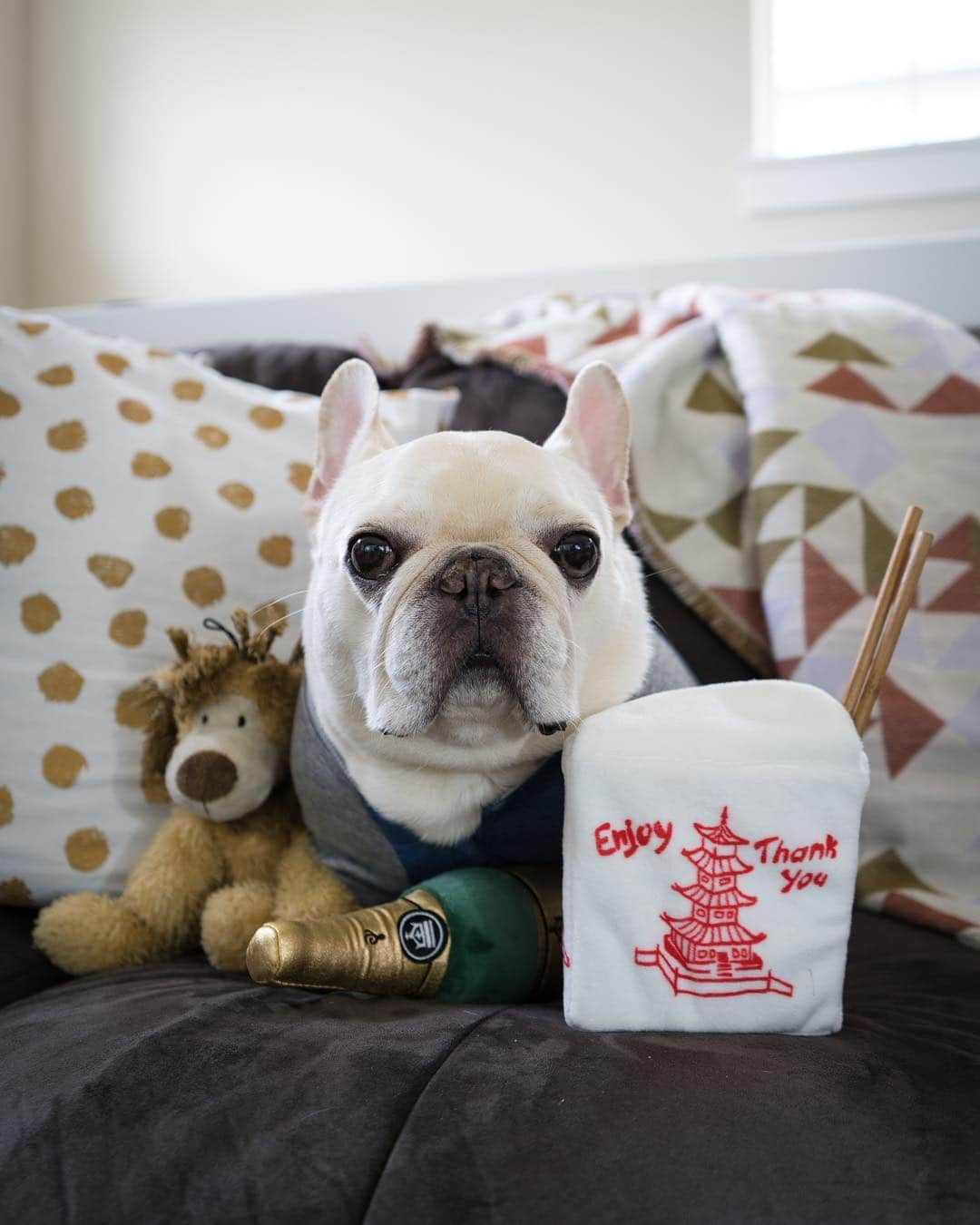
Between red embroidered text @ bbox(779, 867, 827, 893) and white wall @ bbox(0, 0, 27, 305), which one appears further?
white wall @ bbox(0, 0, 27, 305)

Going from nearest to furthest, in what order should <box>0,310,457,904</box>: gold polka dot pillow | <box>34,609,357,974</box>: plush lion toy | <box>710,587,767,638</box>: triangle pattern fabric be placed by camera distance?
<box>34,609,357,974</box>: plush lion toy, <box>0,310,457,904</box>: gold polka dot pillow, <box>710,587,767,638</box>: triangle pattern fabric

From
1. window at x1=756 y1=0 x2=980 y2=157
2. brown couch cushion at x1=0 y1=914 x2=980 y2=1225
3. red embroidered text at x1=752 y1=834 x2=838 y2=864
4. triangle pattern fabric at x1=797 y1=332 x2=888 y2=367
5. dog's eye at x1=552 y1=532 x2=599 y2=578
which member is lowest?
brown couch cushion at x1=0 y1=914 x2=980 y2=1225

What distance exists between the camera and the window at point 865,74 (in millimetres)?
2346

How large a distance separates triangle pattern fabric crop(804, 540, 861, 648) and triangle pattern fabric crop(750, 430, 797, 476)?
12 cm

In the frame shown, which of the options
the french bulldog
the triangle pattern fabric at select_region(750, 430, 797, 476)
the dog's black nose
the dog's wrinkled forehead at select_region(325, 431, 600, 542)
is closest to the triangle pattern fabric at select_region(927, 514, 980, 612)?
the triangle pattern fabric at select_region(750, 430, 797, 476)

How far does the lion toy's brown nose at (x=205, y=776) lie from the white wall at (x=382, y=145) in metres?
1.63

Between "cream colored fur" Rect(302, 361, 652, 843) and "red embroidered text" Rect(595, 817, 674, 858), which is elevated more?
"cream colored fur" Rect(302, 361, 652, 843)

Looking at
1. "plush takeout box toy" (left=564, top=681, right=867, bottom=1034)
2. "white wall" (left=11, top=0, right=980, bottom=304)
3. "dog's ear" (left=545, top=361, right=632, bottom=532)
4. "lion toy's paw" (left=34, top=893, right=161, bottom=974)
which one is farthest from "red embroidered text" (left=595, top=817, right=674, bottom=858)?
"white wall" (left=11, top=0, right=980, bottom=304)

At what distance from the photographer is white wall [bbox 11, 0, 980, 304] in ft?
7.83

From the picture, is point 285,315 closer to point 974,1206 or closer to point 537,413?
point 537,413

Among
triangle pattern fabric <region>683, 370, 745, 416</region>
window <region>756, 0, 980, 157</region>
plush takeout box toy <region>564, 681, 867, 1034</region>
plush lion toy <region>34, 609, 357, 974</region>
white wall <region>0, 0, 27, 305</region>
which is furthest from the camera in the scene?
white wall <region>0, 0, 27, 305</region>

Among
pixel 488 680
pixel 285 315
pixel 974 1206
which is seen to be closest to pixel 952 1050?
pixel 974 1206

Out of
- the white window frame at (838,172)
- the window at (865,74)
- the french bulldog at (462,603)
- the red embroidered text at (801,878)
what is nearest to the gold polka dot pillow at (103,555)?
the french bulldog at (462,603)

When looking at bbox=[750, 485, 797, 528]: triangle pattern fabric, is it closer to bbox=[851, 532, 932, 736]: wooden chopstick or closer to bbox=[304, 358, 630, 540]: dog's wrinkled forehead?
bbox=[304, 358, 630, 540]: dog's wrinkled forehead
